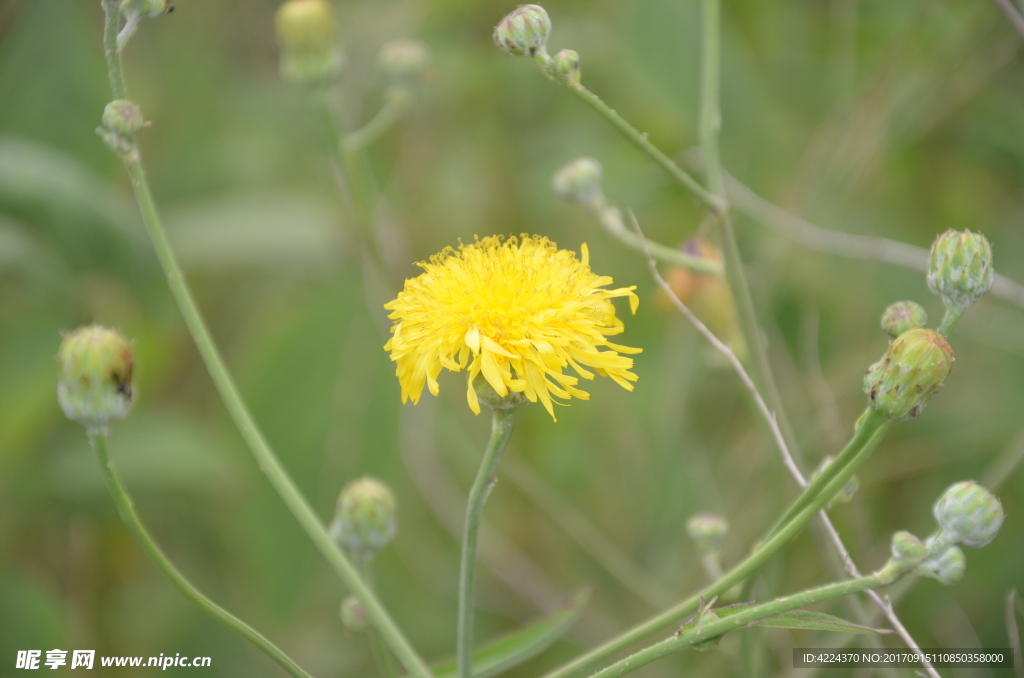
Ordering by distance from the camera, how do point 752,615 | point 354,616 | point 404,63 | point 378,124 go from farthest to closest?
point 404,63 → point 378,124 → point 354,616 → point 752,615

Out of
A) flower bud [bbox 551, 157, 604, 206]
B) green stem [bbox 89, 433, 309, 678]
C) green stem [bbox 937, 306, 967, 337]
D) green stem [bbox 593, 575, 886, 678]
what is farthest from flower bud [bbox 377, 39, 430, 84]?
green stem [bbox 593, 575, 886, 678]

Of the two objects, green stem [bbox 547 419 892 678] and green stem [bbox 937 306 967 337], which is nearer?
green stem [bbox 547 419 892 678]

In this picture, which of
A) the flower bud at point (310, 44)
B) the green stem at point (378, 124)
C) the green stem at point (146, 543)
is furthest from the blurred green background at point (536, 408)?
the green stem at point (146, 543)

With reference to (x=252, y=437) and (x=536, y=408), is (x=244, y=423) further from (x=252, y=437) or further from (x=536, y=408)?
(x=536, y=408)

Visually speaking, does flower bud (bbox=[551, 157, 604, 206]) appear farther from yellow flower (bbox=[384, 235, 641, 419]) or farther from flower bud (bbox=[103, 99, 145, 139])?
flower bud (bbox=[103, 99, 145, 139])

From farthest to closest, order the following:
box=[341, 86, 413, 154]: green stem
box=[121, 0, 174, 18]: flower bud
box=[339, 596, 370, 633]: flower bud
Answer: box=[341, 86, 413, 154]: green stem → box=[339, 596, 370, 633]: flower bud → box=[121, 0, 174, 18]: flower bud

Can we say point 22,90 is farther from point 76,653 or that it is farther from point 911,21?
point 911,21

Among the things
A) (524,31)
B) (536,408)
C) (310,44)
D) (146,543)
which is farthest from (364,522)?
(536,408)
